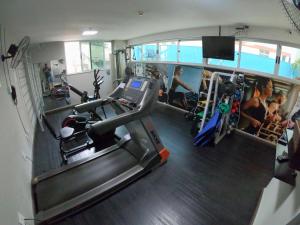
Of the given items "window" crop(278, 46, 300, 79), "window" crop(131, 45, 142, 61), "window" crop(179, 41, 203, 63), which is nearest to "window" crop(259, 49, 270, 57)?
"window" crop(278, 46, 300, 79)

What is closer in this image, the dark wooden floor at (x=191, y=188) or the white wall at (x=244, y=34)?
the dark wooden floor at (x=191, y=188)

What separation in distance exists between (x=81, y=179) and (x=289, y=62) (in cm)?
419

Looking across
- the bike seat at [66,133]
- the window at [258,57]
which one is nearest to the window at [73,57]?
the bike seat at [66,133]

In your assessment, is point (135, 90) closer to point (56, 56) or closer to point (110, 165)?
point (110, 165)

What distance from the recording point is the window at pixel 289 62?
3381mm

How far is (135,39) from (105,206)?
6181 millimetres

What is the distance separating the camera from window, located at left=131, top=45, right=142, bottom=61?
7.17m

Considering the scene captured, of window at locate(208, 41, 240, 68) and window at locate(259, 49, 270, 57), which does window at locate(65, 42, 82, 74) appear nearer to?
window at locate(208, 41, 240, 68)

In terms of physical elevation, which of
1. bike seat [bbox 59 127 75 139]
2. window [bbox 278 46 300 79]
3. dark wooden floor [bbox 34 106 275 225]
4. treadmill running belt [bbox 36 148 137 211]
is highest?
window [bbox 278 46 300 79]

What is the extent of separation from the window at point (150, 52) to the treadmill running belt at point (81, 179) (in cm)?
438

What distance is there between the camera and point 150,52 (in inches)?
265

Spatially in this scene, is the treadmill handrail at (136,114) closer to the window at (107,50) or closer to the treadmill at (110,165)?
the treadmill at (110,165)

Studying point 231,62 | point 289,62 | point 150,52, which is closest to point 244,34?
point 231,62

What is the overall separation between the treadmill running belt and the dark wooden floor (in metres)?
0.31
